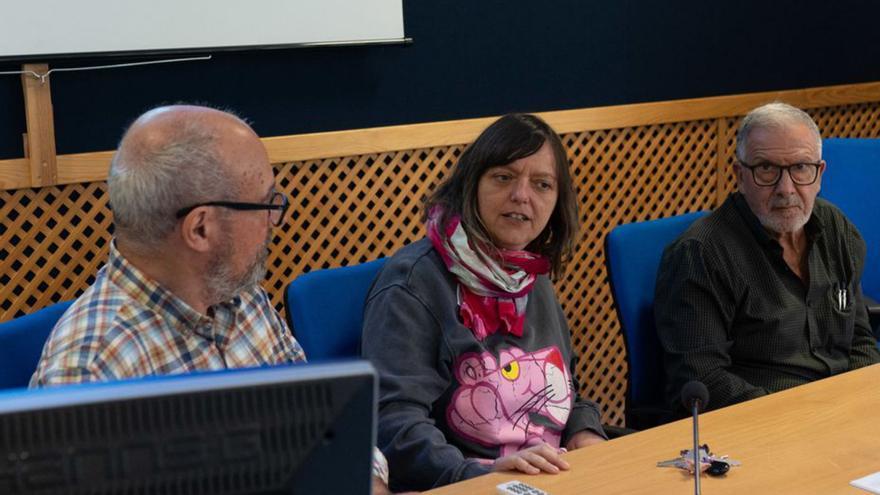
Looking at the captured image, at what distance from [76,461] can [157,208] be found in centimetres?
86

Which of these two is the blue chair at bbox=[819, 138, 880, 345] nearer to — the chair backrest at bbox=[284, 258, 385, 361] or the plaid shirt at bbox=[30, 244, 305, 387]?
the chair backrest at bbox=[284, 258, 385, 361]

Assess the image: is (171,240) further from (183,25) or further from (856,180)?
(856,180)

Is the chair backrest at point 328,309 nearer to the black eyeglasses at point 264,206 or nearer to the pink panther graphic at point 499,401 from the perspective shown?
the pink panther graphic at point 499,401

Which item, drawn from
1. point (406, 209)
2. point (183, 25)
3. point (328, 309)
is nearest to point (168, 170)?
point (328, 309)

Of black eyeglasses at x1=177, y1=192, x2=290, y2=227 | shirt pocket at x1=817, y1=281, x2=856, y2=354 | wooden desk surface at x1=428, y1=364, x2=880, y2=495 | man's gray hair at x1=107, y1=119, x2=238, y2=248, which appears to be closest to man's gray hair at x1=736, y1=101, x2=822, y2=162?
shirt pocket at x1=817, y1=281, x2=856, y2=354

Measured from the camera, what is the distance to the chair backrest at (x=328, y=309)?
2.07 metres

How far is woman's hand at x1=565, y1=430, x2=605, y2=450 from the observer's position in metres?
2.21

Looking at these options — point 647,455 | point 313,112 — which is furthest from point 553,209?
point 313,112

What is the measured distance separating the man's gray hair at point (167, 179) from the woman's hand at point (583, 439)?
3.34 ft

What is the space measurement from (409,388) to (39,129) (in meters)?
1.64

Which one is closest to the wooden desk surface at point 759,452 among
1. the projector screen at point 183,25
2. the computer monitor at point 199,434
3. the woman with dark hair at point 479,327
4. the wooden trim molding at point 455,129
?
the woman with dark hair at point 479,327

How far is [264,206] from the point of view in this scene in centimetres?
154

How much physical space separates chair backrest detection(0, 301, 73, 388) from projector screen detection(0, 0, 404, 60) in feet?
5.07

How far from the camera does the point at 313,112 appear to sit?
3.69 metres
